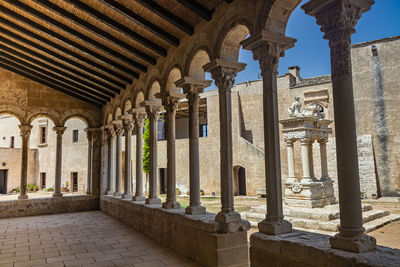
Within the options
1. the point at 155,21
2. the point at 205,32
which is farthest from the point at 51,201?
the point at 205,32

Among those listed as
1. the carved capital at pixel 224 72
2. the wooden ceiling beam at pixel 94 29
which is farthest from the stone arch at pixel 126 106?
the carved capital at pixel 224 72

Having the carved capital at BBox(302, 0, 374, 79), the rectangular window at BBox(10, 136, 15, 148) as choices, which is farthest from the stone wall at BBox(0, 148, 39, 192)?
the carved capital at BBox(302, 0, 374, 79)

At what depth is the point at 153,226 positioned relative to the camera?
21.2 ft

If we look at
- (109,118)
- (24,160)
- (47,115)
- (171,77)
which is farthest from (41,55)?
(171,77)

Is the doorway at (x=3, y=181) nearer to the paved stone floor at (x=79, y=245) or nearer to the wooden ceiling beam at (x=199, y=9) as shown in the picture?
the paved stone floor at (x=79, y=245)

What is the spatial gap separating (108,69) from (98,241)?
4.56m

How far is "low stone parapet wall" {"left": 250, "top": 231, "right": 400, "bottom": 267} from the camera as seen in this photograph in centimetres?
252

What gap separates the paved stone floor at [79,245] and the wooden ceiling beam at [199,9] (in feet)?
12.7

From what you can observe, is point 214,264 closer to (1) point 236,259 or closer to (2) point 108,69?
(1) point 236,259

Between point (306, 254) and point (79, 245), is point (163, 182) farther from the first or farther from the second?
point (306, 254)

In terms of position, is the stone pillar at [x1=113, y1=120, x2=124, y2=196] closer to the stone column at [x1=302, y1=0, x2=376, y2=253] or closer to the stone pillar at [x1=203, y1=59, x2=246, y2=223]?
the stone pillar at [x1=203, y1=59, x2=246, y2=223]

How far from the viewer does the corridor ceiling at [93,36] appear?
5.39 meters

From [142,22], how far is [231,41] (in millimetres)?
1953

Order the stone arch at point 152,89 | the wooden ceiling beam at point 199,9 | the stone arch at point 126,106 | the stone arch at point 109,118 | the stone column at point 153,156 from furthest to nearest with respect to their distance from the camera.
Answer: the stone arch at point 109,118, the stone arch at point 126,106, the stone arch at point 152,89, the stone column at point 153,156, the wooden ceiling beam at point 199,9
